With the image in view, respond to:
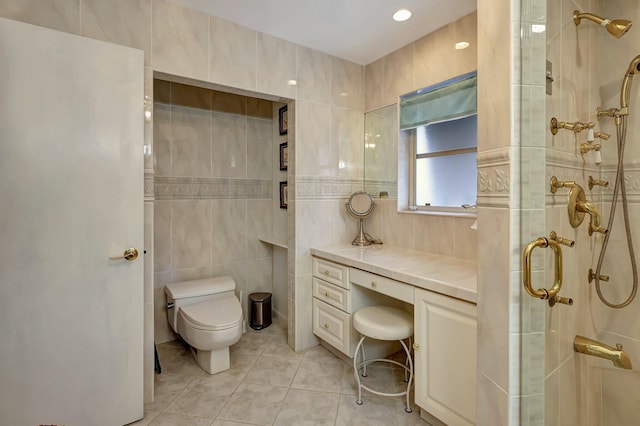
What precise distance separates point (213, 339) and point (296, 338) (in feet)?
2.22

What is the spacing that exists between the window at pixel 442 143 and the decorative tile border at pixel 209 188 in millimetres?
1463

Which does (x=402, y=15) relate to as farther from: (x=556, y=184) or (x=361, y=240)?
(x=361, y=240)

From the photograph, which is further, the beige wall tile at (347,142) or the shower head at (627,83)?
the beige wall tile at (347,142)

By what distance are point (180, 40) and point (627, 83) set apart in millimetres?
2195

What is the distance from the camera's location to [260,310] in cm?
285

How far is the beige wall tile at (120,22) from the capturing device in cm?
161

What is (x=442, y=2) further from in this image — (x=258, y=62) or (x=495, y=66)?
(x=258, y=62)

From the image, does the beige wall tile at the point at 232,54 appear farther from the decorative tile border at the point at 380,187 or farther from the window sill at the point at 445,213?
the window sill at the point at 445,213

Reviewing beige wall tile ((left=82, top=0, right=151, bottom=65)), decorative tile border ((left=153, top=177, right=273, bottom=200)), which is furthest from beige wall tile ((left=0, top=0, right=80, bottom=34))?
decorative tile border ((left=153, top=177, right=273, bottom=200))

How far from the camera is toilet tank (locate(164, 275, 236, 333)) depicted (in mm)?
2312

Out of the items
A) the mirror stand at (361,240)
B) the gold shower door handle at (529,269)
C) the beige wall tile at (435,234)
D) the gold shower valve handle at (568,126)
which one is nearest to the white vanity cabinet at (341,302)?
the mirror stand at (361,240)

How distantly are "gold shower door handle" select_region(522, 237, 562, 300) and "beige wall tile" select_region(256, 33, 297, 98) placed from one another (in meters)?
1.90

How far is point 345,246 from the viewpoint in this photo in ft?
8.30

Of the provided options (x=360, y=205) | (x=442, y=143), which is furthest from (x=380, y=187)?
(x=442, y=143)
